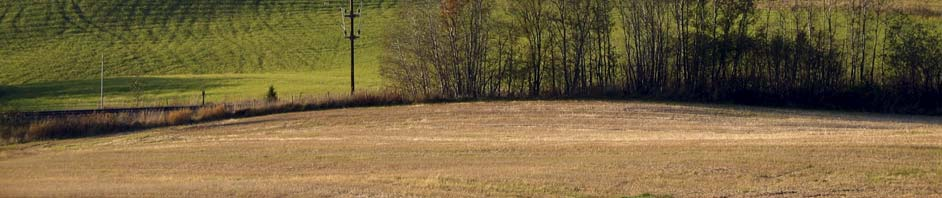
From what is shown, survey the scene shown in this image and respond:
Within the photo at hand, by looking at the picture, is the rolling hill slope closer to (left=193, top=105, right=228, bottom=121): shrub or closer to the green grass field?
the green grass field

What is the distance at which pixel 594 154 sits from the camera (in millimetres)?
26453

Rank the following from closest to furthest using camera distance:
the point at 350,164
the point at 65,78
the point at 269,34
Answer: the point at 350,164 < the point at 65,78 < the point at 269,34

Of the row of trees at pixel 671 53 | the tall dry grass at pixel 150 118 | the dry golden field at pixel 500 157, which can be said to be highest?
the row of trees at pixel 671 53

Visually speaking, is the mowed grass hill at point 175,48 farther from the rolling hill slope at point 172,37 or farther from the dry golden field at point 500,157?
the dry golden field at point 500,157

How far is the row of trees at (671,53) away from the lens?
47.5 metres

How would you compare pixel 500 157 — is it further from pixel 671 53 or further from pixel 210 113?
pixel 671 53

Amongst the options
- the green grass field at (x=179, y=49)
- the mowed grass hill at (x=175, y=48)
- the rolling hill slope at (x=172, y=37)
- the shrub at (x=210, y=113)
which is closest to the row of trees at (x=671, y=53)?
the green grass field at (x=179, y=49)

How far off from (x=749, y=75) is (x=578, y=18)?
26.2 ft

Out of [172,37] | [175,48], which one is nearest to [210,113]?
[175,48]

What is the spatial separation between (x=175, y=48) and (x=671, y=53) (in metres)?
38.7

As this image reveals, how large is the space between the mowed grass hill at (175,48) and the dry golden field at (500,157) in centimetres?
1977

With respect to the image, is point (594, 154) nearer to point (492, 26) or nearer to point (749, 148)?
point (749, 148)

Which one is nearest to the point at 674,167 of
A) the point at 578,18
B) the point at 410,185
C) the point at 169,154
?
the point at 410,185

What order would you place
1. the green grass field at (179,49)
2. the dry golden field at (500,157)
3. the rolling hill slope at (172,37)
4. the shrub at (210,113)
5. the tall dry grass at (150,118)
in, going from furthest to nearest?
1. the rolling hill slope at (172,37)
2. the green grass field at (179,49)
3. the shrub at (210,113)
4. the tall dry grass at (150,118)
5. the dry golden field at (500,157)
